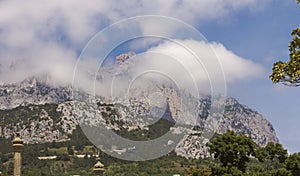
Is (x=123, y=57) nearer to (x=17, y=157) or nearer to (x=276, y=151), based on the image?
(x=17, y=157)

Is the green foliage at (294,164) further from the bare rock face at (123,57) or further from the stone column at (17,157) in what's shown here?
the stone column at (17,157)

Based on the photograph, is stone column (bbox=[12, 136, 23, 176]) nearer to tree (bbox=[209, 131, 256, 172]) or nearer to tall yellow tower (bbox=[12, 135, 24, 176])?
tall yellow tower (bbox=[12, 135, 24, 176])

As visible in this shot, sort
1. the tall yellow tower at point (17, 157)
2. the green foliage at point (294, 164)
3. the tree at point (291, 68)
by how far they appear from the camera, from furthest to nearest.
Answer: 1. the green foliage at point (294, 164)
2. the tall yellow tower at point (17, 157)
3. the tree at point (291, 68)

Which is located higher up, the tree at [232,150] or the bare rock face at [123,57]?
the bare rock face at [123,57]

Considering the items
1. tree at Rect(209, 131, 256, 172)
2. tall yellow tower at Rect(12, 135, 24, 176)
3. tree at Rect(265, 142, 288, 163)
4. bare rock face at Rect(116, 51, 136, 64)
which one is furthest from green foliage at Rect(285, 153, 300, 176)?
tall yellow tower at Rect(12, 135, 24, 176)

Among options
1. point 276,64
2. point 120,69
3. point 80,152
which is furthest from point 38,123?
point 276,64

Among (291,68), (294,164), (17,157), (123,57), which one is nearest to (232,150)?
(294,164)

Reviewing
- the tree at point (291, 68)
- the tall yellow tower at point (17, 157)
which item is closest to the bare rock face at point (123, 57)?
the tall yellow tower at point (17, 157)

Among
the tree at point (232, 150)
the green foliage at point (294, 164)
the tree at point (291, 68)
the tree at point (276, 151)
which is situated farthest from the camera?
the tree at point (276, 151)

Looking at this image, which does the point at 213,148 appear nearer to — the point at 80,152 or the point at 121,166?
the point at 121,166
